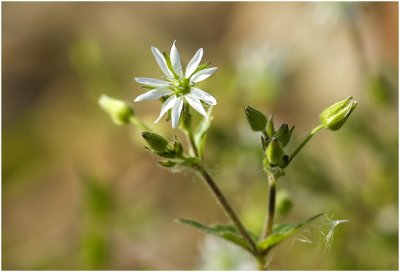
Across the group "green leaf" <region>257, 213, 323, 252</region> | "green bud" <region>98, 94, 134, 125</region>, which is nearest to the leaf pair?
"green leaf" <region>257, 213, 323, 252</region>

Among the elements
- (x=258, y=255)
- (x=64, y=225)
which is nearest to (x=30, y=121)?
(x=64, y=225)

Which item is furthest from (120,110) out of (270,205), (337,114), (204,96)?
(337,114)

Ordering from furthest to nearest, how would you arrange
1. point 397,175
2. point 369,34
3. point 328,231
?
point 369,34, point 397,175, point 328,231

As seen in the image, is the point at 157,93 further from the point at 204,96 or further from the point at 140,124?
the point at 140,124

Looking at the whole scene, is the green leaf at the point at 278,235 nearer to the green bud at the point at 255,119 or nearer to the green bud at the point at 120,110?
the green bud at the point at 255,119

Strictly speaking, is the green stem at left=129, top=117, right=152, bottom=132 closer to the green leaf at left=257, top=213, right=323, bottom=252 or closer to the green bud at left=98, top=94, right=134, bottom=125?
the green bud at left=98, top=94, right=134, bottom=125

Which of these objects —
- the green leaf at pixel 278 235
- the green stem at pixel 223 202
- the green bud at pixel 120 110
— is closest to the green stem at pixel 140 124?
the green bud at pixel 120 110

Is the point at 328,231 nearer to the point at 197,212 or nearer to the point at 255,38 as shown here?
the point at 197,212
